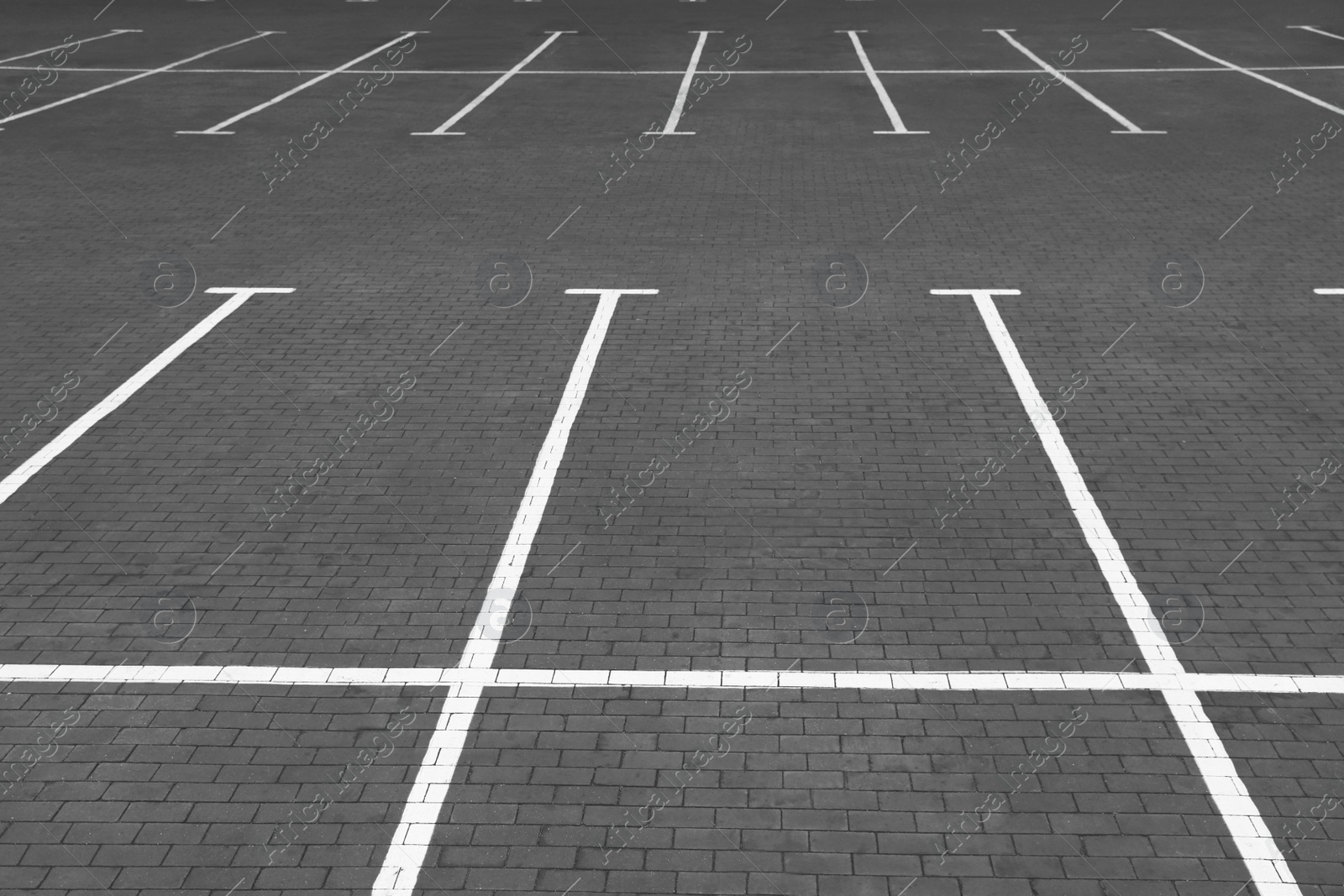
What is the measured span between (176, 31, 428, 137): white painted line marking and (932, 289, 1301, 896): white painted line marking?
Result: 15577mm

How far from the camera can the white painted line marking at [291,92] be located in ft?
64.4

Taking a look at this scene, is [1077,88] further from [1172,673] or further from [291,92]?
[1172,673]

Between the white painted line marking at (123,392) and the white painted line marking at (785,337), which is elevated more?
the white painted line marking at (785,337)

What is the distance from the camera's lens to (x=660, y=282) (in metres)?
13.0

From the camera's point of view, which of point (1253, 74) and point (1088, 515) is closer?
point (1088, 515)

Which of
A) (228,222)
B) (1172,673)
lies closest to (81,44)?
(228,222)

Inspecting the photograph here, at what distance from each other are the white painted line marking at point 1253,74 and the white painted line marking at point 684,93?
11188 mm

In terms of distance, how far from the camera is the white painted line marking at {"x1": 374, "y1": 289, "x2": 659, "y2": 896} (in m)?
5.62

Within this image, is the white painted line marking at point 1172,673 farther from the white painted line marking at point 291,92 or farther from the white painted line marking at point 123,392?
the white painted line marking at point 291,92

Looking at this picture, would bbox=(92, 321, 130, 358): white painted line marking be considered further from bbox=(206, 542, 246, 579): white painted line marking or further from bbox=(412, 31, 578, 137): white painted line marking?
bbox=(412, 31, 578, 137): white painted line marking

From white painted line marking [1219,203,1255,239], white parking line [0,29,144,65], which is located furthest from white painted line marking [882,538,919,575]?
white parking line [0,29,144,65]

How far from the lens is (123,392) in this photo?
10398 millimetres

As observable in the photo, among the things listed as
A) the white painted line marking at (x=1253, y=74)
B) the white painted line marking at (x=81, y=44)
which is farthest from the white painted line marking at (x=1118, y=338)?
the white painted line marking at (x=81, y=44)

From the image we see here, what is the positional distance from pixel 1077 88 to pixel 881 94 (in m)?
3.94
